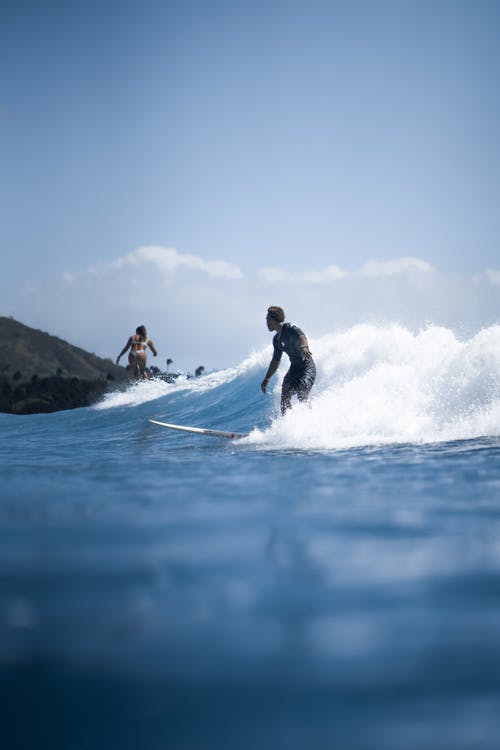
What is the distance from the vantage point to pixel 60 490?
5.31m

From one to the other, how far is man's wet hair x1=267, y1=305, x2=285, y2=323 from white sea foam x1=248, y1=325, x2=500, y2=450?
1.42 metres

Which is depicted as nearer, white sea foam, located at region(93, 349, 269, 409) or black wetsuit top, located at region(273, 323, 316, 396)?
black wetsuit top, located at region(273, 323, 316, 396)

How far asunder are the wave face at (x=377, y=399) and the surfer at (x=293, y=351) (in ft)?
0.98

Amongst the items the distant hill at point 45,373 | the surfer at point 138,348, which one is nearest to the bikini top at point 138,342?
the surfer at point 138,348

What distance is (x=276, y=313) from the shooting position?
974 centimetres

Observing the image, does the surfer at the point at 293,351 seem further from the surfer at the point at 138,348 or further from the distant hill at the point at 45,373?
the distant hill at the point at 45,373

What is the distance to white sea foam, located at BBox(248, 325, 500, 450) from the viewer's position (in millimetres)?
8648

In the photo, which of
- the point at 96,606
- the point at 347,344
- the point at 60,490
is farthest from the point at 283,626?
the point at 347,344

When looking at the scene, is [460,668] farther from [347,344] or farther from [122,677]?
[347,344]

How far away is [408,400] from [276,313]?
8.79ft

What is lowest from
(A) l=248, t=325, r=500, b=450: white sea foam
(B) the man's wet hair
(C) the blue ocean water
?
(C) the blue ocean water

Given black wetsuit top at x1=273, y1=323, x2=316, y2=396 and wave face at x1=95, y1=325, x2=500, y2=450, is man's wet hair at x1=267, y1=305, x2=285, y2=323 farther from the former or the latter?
wave face at x1=95, y1=325, x2=500, y2=450

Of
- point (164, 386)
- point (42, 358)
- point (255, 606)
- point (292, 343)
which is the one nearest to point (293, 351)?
point (292, 343)

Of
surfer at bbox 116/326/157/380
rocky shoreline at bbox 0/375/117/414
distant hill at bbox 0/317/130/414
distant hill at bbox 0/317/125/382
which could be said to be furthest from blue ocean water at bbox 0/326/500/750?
distant hill at bbox 0/317/125/382
